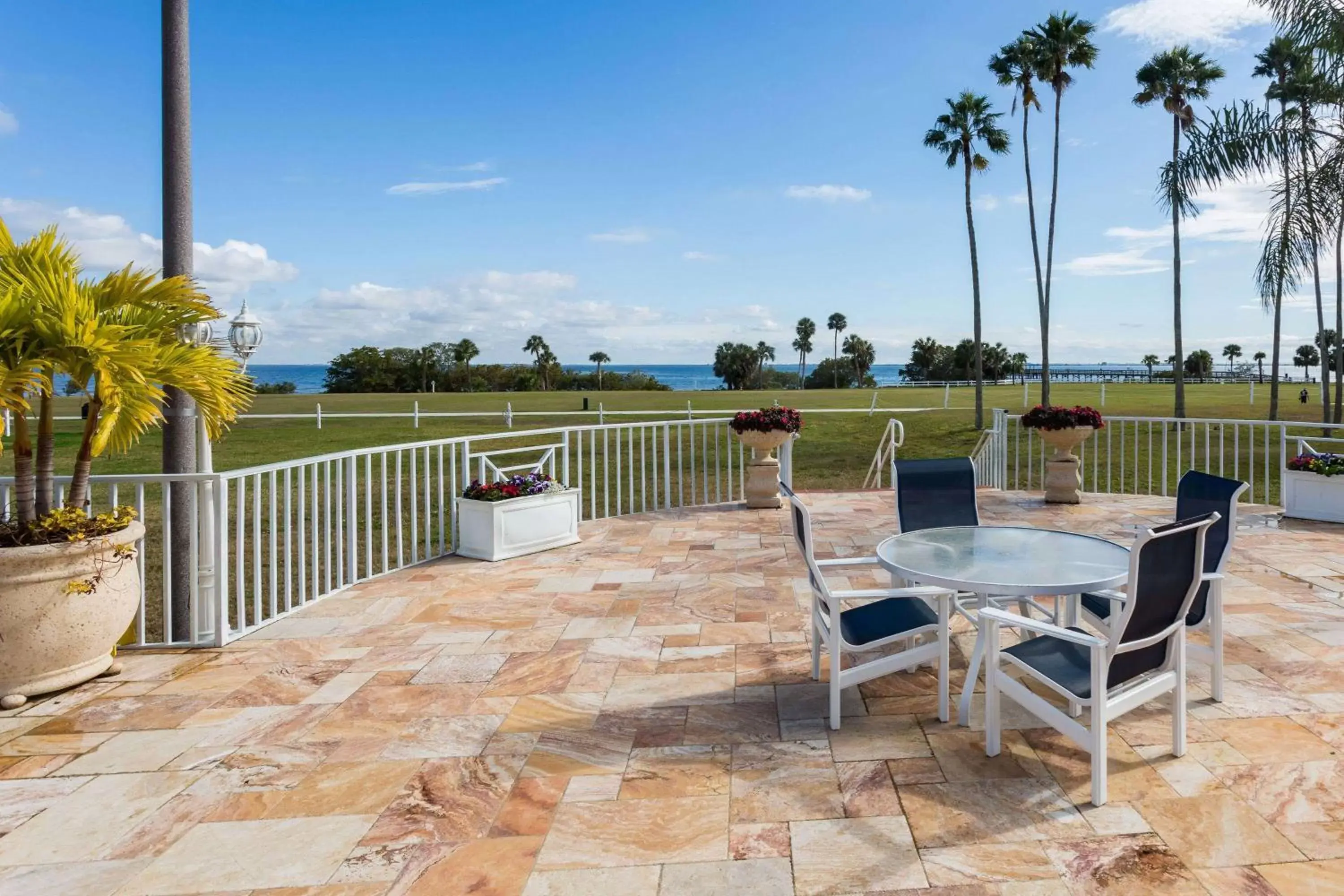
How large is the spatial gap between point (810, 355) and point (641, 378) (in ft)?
49.8

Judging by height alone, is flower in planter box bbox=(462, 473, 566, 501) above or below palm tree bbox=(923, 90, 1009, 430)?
below

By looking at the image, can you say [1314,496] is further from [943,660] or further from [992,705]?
[992,705]

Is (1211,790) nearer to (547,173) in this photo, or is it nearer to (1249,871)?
(1249,871)

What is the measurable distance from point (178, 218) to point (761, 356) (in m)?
46.0

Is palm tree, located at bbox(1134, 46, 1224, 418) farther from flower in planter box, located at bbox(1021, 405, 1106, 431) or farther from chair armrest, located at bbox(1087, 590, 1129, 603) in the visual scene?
chair armrest, located at bbox(1087, 590, 1129, 603)

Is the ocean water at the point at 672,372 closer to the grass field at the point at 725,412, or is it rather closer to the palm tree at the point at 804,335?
the palm tree at the point at 804,335

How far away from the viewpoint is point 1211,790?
2.22 m

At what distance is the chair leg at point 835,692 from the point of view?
270 centimetres

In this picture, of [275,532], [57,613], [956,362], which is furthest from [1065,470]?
[956,362]

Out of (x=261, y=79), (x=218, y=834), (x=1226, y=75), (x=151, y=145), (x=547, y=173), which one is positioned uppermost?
(x=1226, y=75)

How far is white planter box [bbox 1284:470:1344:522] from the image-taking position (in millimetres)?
6324

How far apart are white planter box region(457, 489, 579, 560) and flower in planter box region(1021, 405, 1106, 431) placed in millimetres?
4899

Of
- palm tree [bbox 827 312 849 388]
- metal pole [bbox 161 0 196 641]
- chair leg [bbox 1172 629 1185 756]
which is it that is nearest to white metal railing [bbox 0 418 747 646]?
metal pole [bbox 161 0 196 641]

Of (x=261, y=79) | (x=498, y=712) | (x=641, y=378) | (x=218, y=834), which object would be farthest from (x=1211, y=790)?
(x=641, y=378)
